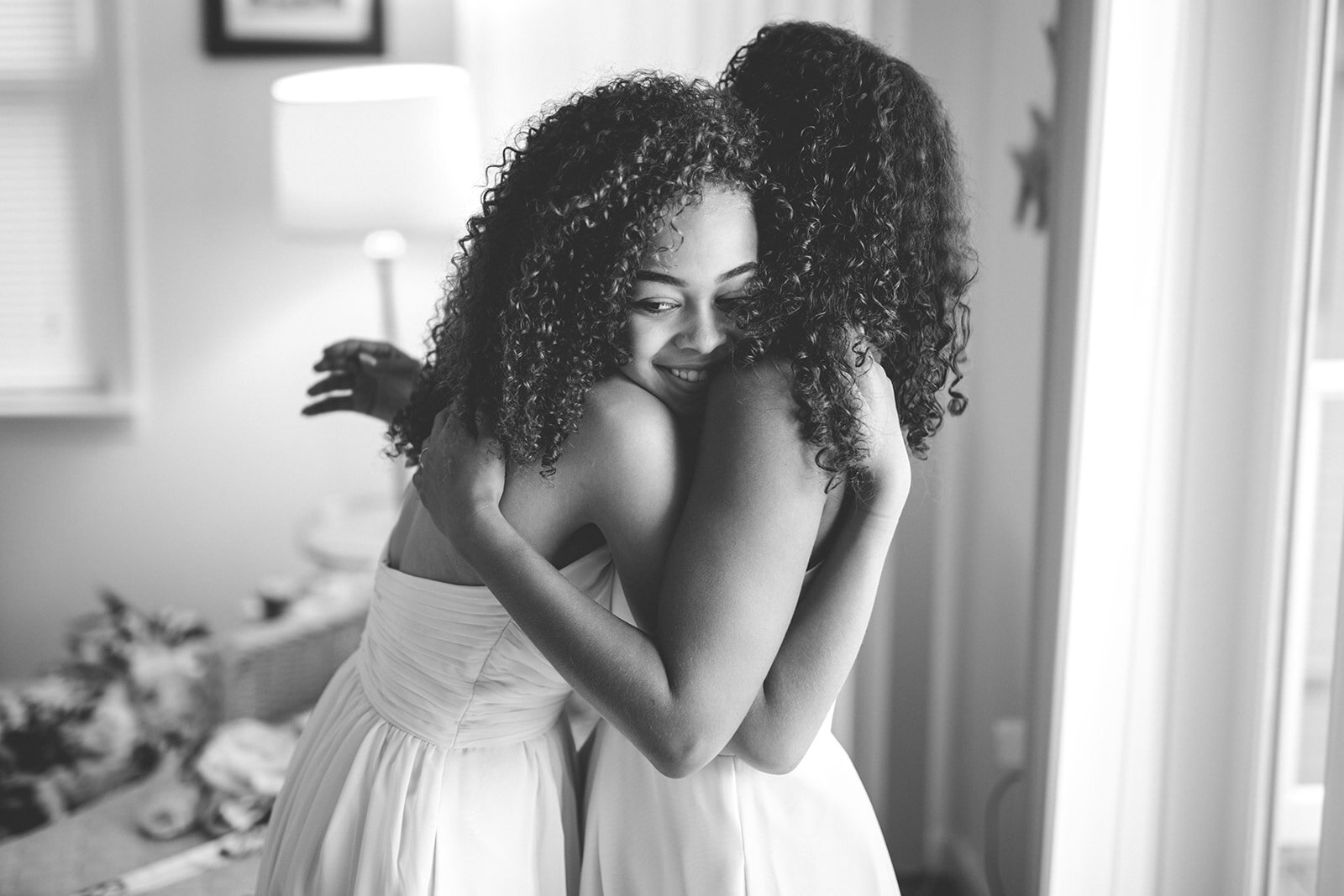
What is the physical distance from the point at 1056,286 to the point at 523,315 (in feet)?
2.91

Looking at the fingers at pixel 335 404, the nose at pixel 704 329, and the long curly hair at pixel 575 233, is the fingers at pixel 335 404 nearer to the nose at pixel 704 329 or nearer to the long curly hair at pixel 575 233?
the long curly hair at pixel 575 233

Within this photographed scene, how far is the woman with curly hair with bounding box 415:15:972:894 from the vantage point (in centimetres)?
80

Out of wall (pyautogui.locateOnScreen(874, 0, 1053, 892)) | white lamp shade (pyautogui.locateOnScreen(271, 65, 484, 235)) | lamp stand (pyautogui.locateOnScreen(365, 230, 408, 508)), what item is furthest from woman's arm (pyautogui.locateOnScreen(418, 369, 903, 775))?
lamp stand (pyautogui.locateOnScreen(365, 230, 408, 508))

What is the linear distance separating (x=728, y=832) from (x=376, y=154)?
1586 millimetres

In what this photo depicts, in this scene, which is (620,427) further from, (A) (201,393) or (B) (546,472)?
(A) (201,393)

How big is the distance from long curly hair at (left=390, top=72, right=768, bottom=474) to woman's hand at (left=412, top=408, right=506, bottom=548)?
0.05ft

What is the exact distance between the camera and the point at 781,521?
82 cm

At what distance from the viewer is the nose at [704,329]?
0.83m

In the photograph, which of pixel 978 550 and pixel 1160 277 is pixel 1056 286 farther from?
pixel 978 550

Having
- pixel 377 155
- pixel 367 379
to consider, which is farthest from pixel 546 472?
pixel 377 155

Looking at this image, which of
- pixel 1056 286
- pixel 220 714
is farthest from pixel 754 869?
pixel 220 714

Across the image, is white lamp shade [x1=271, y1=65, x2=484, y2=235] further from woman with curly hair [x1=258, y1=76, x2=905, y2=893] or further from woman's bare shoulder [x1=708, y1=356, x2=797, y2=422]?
woman's bare shoulder [x1=708, y1=356, x2=797, y2=422]

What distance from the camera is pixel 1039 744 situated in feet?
4.94

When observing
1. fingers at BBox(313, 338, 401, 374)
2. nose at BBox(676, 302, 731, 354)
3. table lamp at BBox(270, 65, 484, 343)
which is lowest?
fingers at BBox(313, 338, 401, 374)
